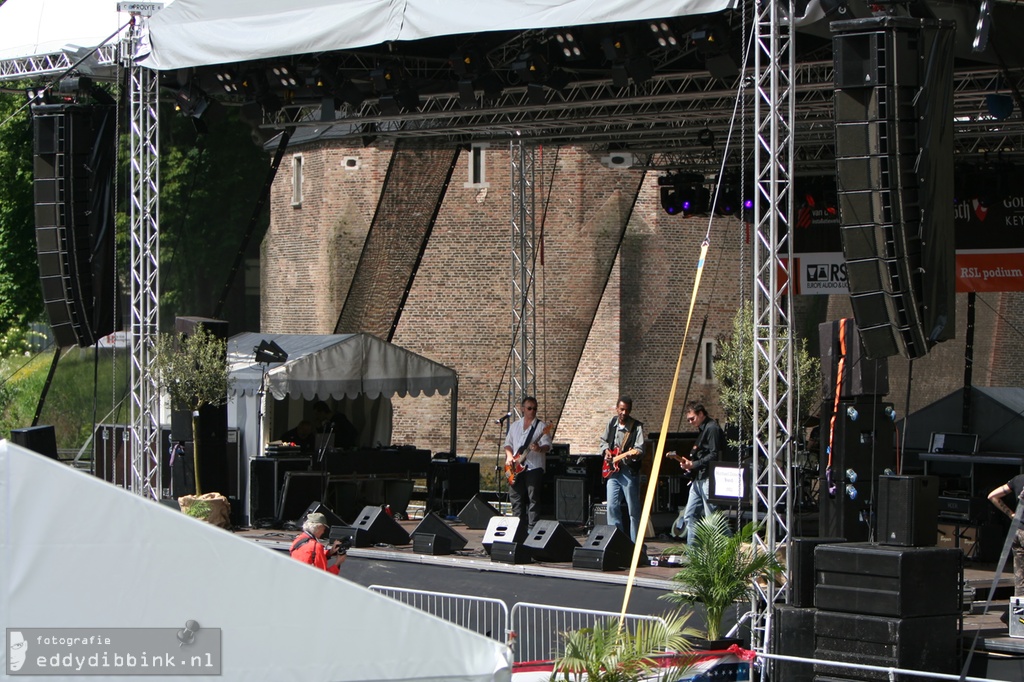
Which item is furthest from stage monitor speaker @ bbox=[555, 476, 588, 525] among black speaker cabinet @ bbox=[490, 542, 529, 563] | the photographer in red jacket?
the photographer in red jacket

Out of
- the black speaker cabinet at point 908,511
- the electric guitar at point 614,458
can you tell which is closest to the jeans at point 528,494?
the electric guitar at point 614,458

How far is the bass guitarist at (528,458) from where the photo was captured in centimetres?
1543

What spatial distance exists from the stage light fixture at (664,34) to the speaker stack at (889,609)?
548 cm

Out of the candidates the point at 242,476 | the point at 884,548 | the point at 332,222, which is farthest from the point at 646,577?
the point at 332,222

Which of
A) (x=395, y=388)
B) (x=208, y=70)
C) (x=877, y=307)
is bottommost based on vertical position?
(x=395, y=388)

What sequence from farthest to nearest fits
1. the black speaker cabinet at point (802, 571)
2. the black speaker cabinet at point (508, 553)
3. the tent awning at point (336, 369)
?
the tent awning at point (336, 369), the black speaker cabinet at point (508, 553), the black speaker cabinet at point (802, 571)

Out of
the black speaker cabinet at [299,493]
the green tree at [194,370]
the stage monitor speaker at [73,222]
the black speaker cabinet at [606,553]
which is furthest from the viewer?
the black speaker cabinet at [299,493]

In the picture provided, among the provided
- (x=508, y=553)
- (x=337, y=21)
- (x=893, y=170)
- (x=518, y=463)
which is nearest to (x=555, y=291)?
(x=518, y=463)

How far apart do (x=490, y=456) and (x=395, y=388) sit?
9.66 metres

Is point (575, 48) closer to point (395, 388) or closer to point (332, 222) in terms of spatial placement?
point (395, 388)

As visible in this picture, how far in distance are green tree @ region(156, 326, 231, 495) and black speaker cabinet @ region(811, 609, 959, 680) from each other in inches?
325

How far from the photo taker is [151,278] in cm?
1444

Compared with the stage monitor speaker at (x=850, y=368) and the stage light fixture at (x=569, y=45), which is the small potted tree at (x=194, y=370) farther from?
the stage monitor speaker at (x=850, y=368)

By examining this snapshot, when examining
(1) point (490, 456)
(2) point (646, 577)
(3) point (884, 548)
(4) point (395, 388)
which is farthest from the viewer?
(1) point (490, 456)
